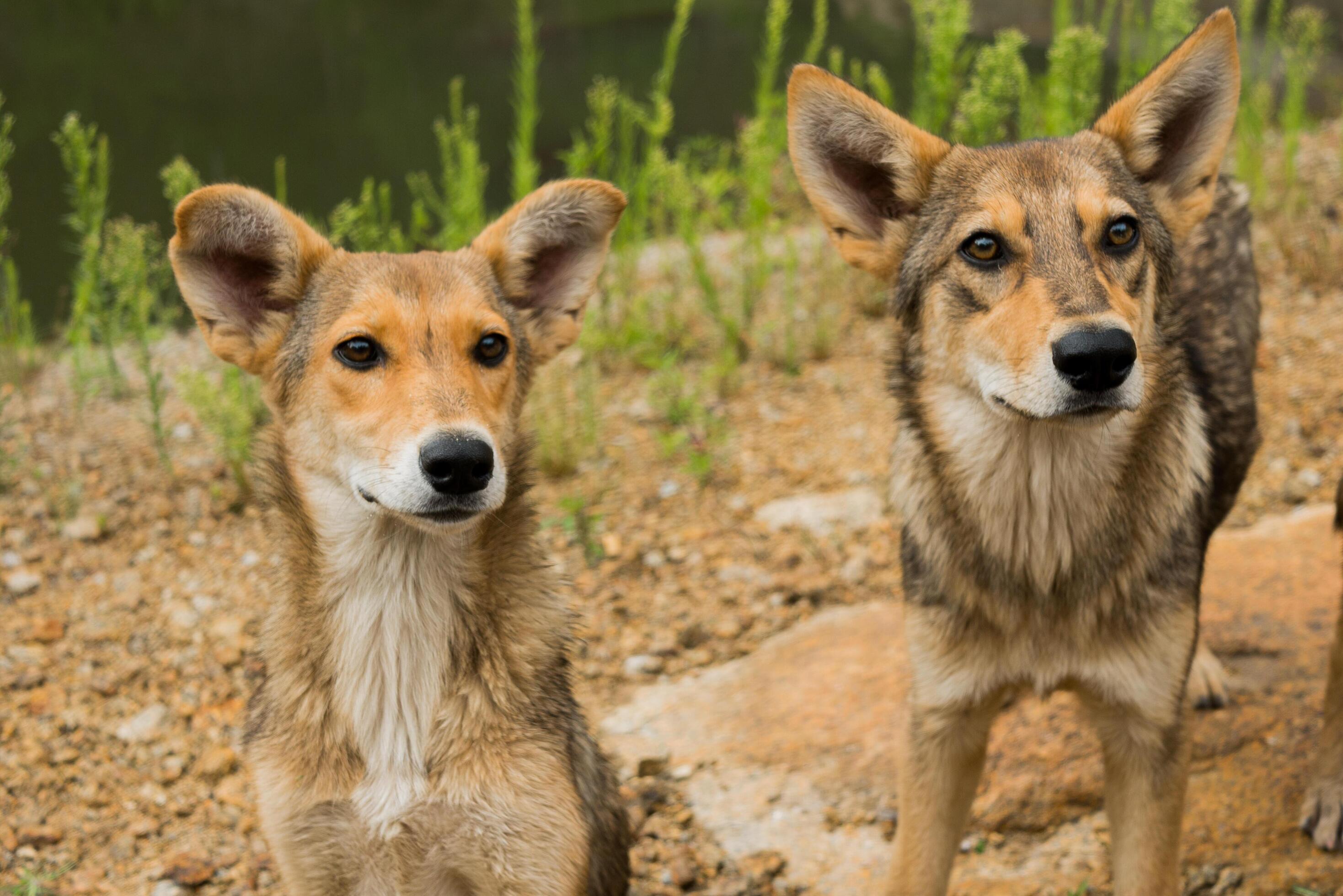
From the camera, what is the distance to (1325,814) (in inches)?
163

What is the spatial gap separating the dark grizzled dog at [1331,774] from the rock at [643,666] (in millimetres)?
2534

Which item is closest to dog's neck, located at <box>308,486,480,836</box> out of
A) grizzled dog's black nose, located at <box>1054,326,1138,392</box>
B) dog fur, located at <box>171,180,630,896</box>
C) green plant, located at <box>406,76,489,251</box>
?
dog fur, located at <box>171,180,630,896</box>

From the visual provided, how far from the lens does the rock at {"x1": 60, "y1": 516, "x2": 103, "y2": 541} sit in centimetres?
587

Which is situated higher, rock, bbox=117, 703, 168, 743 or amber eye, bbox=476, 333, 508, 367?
amber eye, bbox=476, 333, 508, 367

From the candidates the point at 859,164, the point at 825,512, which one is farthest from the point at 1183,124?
the point at 825,512

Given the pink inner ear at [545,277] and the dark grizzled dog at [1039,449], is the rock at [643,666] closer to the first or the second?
the dark grizzled dog at [1039,449]

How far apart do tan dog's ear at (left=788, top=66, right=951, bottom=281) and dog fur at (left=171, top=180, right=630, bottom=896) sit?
2.25 ft

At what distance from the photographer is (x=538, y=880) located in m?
3.29

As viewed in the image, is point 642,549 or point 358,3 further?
point 358,3

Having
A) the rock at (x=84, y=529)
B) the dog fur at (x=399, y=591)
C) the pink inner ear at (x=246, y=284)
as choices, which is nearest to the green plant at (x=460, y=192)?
the rock at (x=84, y=529)

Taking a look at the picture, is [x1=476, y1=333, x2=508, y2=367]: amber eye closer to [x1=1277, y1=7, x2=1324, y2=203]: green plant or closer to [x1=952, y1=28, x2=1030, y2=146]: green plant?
[x1=952, y1=28, x2=1030, y2=146]: green plant

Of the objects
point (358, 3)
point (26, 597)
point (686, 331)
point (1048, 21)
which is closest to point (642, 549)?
point (686, 331)

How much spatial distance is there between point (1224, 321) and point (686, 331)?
3737mm

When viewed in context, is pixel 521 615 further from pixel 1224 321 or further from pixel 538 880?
pixel 1224 321
